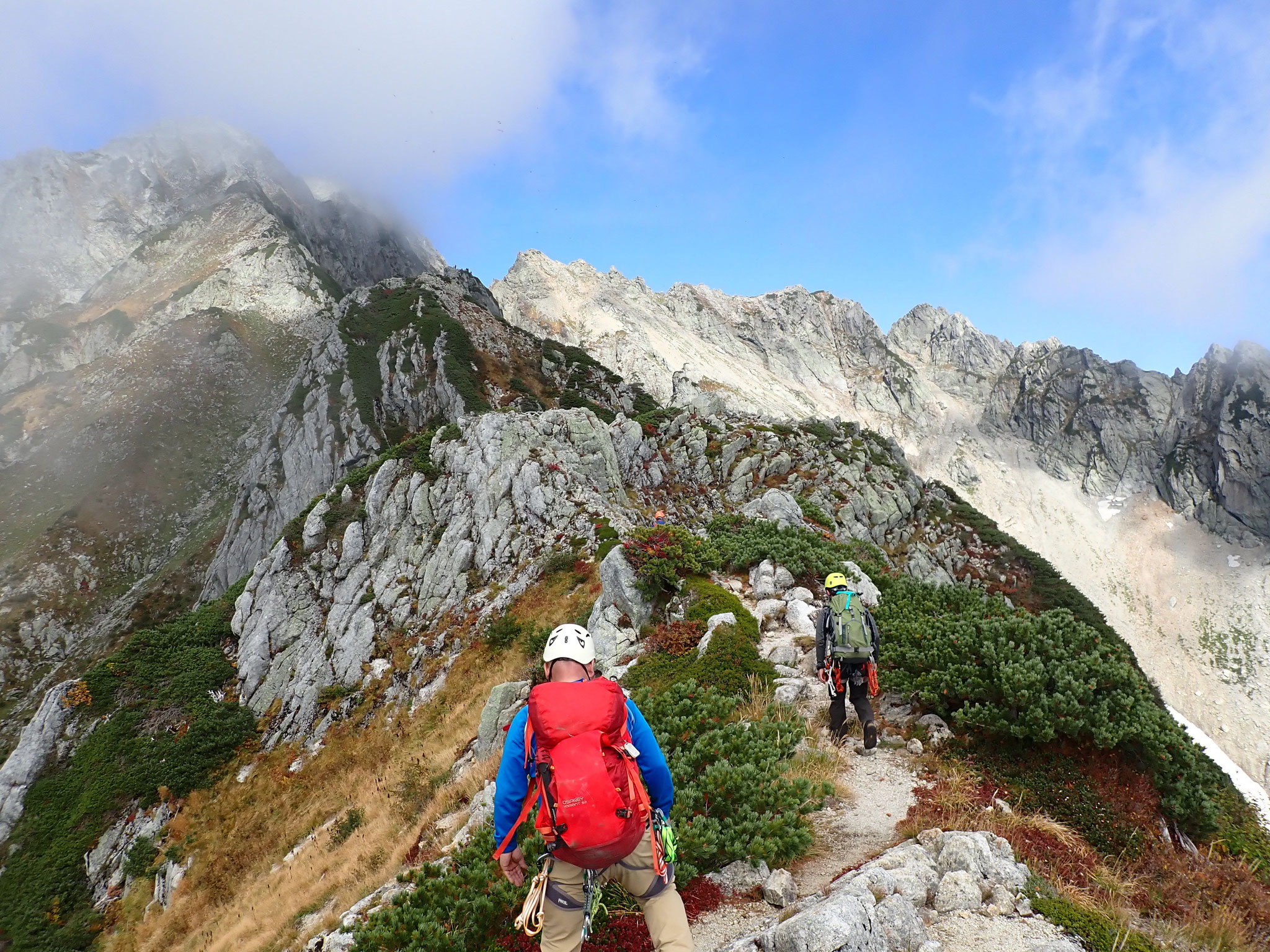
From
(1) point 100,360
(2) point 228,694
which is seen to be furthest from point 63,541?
(2) point 228,694

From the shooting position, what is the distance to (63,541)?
5312 cm

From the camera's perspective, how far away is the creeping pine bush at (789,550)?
1546cm

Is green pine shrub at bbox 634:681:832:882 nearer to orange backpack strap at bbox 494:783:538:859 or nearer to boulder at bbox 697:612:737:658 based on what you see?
boulder at bbox 697:612:737:658

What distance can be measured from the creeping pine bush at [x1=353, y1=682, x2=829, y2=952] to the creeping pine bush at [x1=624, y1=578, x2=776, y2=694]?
6.12 feet

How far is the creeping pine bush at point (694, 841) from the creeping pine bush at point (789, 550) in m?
8.13

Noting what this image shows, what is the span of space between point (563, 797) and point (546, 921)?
44.8 inches

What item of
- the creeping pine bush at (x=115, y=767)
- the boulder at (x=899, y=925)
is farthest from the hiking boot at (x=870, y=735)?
the creeping pine bush at (x=115, y=767)

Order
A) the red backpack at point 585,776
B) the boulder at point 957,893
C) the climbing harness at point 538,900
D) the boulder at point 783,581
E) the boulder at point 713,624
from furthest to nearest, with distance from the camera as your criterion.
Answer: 1. the boulder at point 783,581
2. the boulder at point 713,624
3. the boulder at point 957,893
4. the climbing harness at point 538,900
5. the red backpack at point 585,776

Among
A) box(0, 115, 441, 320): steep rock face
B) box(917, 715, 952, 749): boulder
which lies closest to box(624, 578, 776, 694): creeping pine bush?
box(917, 715, 952, 749): boulder

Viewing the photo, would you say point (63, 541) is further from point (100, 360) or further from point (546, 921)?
point (546, 921)

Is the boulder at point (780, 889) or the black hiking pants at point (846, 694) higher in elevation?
the black hiking pants at point (846, 694)

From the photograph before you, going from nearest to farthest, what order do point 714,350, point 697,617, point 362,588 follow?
point 697,617
point 362,588
point 714,350

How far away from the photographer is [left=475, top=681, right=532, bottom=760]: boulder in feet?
38.2

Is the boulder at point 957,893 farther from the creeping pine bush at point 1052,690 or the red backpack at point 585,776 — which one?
the creeping pine bush at point 1052,690
